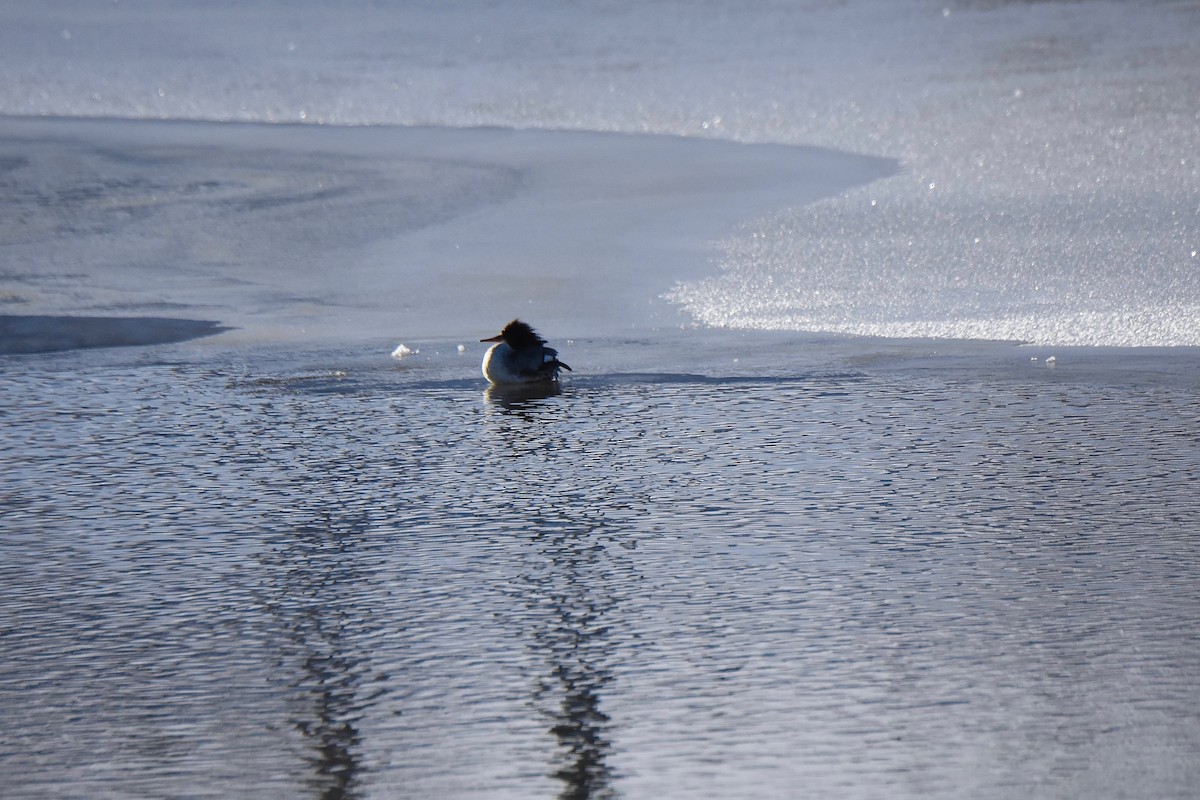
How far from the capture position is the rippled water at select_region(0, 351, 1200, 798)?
268cm

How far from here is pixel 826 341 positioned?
6430 millimetres

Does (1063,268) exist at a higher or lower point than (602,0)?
lower

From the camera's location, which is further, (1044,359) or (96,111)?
(96,111)

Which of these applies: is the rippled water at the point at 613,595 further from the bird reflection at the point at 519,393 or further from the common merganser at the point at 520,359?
the common merganser at the point at 520,359

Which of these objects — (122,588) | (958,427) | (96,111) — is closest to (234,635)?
(122,588)

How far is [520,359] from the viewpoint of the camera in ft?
19.1

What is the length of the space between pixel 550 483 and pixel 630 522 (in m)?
0.48

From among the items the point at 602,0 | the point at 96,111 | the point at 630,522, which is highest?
the point at 602,0

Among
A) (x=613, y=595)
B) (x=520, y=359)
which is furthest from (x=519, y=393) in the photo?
(x=613, y=595)

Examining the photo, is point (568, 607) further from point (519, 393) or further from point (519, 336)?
point (519, 336)

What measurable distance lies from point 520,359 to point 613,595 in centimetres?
244

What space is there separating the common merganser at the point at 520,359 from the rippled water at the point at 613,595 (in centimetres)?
28

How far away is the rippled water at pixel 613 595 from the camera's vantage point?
2.68 m

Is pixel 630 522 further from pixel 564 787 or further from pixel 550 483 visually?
pixel 564 787
